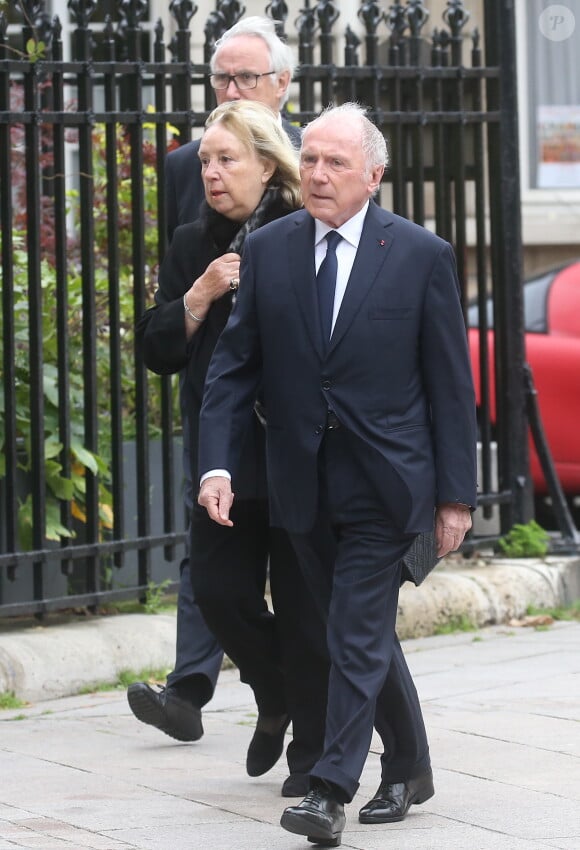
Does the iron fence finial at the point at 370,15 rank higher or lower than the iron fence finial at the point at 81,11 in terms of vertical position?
higher

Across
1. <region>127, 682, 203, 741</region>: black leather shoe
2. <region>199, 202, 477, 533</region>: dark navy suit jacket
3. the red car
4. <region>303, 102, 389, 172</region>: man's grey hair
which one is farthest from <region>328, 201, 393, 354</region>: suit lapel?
the red car

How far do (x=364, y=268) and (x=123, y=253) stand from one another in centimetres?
355

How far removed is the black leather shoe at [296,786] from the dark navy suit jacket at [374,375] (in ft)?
2.47

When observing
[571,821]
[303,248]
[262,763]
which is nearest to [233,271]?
[303,248]

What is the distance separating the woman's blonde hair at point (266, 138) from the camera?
4.66 meters

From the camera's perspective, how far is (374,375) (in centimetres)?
416

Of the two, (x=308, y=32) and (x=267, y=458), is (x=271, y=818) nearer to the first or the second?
(x=267, y=458)

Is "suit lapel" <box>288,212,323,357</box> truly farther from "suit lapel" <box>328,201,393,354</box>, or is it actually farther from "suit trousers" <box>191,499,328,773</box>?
"suit trousers" <box>191,499,328,773</box>

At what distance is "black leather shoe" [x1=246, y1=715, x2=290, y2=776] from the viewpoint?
186 inches

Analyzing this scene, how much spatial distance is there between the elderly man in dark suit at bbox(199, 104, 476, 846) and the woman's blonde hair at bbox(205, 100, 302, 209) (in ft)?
1.35

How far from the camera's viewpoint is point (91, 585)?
6.28 meters

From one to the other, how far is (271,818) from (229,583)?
1.96 ft

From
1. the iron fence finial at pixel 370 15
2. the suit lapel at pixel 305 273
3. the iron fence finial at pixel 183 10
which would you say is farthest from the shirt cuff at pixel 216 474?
the iron fence finial at pixel 370 15

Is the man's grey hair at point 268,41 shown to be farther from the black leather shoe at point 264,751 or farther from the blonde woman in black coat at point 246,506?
the black leather shoe at point 264,751
